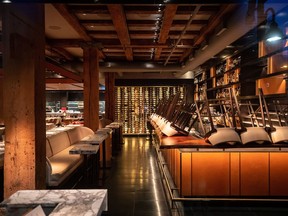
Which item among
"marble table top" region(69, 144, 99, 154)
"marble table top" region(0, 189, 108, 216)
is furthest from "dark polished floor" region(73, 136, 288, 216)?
"marble table top" region(0, 189, 108, 216)

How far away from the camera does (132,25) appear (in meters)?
5.78

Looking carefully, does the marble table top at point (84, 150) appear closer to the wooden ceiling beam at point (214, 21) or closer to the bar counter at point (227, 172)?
the bar counter at point (227, 172)

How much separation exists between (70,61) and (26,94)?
23.0 ft

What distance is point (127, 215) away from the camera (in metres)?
4.16

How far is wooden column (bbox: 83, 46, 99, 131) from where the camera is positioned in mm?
7164

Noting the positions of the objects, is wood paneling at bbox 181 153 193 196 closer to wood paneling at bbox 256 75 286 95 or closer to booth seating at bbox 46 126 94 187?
booth seating at bbox 46 126 94 187

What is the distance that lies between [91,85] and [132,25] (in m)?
2.11

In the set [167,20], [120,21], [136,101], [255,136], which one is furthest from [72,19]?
[136,101]

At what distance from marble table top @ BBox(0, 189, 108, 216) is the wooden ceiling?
10.4 ft

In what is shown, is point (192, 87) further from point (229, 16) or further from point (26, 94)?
point (26, 94)

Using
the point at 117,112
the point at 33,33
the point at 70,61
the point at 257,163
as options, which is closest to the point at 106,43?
the point at 70,61

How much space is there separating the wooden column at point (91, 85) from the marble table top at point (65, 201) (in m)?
5.19

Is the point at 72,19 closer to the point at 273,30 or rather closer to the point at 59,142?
the point at 59,142

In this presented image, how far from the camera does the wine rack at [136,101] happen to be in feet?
47.3
